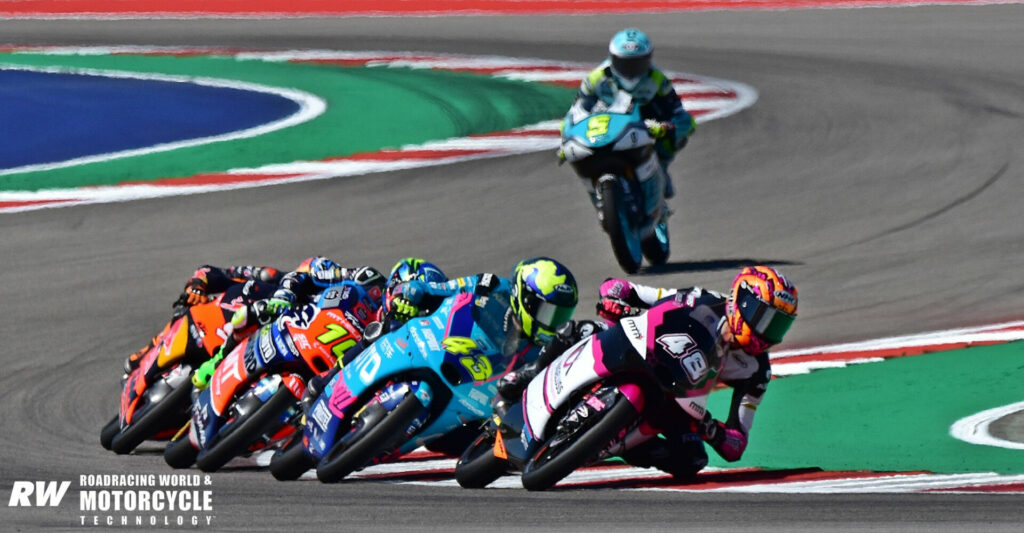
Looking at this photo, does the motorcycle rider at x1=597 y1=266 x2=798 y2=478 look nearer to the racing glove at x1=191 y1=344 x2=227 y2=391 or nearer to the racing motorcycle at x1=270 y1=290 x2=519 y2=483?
the racing motorcycle at x1=270 y1=290 x2=519 y2=483

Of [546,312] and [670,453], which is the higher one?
[546,312]

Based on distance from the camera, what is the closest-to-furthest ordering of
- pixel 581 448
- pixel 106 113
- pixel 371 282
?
pixel 581 448, pixel 371 282, pixel 106 113

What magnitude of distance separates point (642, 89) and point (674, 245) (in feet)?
5.30

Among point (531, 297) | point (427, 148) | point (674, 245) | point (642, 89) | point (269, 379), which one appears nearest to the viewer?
point (531, 297)

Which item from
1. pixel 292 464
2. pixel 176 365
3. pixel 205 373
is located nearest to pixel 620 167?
pixel 176 365

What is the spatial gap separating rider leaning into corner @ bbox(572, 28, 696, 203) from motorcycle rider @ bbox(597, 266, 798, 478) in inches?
208

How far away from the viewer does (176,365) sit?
919cm

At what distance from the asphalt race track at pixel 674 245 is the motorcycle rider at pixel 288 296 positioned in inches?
21.6

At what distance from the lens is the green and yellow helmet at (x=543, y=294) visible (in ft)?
24.7

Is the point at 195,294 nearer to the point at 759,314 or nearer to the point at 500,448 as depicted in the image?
the point at 500,448

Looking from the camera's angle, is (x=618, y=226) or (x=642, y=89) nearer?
(x=618, y=226)

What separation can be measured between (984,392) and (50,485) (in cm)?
487

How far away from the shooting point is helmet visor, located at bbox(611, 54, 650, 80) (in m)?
13.1

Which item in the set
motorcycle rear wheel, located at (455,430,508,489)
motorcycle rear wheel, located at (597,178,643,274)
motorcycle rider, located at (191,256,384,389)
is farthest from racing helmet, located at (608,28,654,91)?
motorcycle rear wheel, located at (455,430,508,489)
